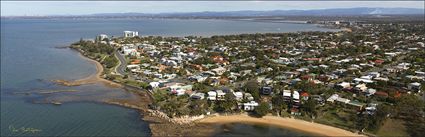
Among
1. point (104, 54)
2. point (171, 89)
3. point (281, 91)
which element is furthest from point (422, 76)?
point (104, 54)

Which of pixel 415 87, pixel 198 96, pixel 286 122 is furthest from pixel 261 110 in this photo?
pixel 415 87

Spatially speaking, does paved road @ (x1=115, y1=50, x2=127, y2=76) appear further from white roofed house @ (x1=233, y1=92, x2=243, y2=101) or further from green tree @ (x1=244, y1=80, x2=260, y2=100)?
white roofed house @ (x1=233, y1=92, x2=243, y2=101)

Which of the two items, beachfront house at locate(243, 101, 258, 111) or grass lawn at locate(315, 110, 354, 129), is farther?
beachfront house at locate(243, 101, 258, 111)

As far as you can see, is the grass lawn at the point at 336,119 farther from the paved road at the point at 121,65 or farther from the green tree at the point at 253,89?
the paved road at the point at 121,65

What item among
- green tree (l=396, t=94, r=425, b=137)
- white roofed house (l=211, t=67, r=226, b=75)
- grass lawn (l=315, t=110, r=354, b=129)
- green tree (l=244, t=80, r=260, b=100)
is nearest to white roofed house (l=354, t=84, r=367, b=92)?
green tree (l=396, t=94, r=425, b=137)

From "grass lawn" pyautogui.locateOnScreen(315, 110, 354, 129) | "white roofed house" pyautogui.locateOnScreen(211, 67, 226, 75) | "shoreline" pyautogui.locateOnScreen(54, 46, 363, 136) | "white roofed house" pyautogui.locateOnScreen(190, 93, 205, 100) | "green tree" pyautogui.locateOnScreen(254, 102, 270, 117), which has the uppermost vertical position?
"white roofed house" pyautogui.locateOnScreen(211, 67, 226, 75)

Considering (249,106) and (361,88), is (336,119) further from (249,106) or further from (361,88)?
(361,88)
